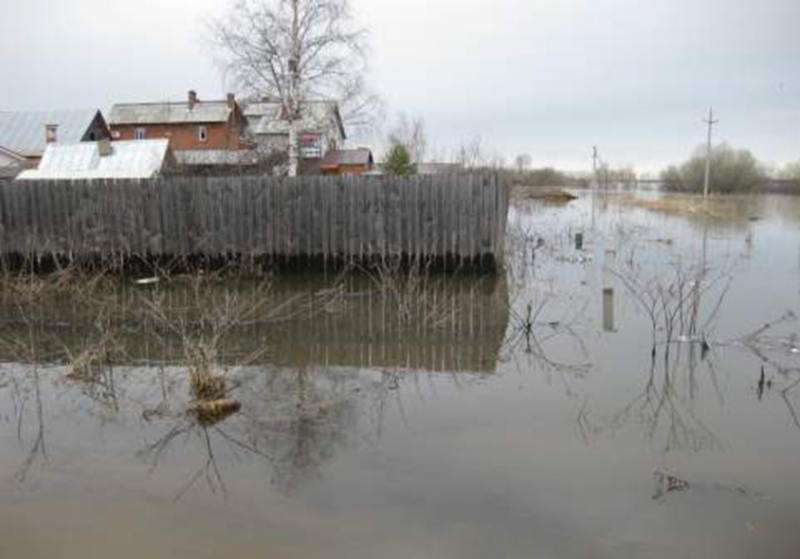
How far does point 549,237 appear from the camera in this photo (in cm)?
1909

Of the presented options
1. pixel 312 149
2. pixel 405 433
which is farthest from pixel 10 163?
pixel 405 433

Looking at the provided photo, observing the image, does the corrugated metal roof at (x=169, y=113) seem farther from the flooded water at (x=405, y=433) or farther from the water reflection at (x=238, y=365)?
the flooded water at (x=405, y=433)

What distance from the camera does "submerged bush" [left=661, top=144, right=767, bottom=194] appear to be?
51.2 m

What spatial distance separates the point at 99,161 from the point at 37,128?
646 inches

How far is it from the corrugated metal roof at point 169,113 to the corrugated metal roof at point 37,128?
15.8 ft

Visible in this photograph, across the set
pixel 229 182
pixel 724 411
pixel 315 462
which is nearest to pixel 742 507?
pixel 724 411

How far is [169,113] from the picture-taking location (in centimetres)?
4153

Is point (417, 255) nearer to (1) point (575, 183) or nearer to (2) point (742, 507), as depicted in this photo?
(2) point (742, 507)

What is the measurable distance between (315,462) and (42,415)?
7.98ft

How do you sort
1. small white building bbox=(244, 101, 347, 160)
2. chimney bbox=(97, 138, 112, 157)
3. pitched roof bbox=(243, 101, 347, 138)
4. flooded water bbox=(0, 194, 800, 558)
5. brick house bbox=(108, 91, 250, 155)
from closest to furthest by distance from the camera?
flooded water bbox=(0, 194, 800, 558) → pitched roof bbox=(243, 101, 347, 138) → small white building bbox=(244, 101, 347, 160) → chimney bbox=(97, 138, 112, 157) → brick house bbox=(108, 91, 250, 155)

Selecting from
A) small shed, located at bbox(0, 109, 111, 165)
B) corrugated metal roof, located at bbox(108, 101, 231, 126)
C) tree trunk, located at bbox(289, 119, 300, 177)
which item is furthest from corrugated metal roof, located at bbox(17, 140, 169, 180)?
corrugated metal roof, located at bbox(108, 101, 231, 126)

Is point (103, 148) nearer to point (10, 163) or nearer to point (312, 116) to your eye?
point (312, 116)

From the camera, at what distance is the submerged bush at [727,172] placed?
168ft

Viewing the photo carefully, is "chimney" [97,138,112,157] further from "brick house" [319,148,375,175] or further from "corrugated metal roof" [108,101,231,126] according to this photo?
"corrugated metal roof" [108,101,231,126]
